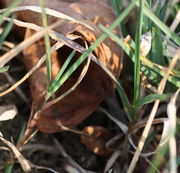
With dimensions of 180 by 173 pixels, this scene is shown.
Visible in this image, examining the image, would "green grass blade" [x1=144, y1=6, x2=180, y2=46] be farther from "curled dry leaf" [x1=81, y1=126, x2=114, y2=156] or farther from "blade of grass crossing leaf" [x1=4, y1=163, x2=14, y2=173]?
"blade of grass crossing leaf" [x1=4, y1=163, x2=14, y2=173]

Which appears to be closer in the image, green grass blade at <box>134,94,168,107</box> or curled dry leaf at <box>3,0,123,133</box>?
green grass blade at <box>134,94,168,107</box>

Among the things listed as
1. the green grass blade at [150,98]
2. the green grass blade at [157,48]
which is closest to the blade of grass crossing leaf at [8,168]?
the green grass blade at [150,98]

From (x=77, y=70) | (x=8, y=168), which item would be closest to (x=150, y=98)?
(x=77, y=70)

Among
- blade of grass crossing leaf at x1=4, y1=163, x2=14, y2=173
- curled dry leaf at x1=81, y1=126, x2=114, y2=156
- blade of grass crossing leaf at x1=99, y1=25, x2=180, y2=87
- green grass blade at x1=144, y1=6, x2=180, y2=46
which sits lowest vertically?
curled dry leaf at x1=81, y1=126, x2=114, y2=156

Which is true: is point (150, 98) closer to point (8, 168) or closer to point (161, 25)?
point (161, 25)

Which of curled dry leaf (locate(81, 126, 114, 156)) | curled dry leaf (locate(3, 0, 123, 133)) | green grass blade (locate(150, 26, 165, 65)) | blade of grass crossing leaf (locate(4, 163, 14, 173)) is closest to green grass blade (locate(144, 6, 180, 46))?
green grass blade (locate(150, 26, 165, 65))

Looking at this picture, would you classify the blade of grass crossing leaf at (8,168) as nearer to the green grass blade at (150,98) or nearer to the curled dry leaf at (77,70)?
the curled dry leaf at (77,70)
